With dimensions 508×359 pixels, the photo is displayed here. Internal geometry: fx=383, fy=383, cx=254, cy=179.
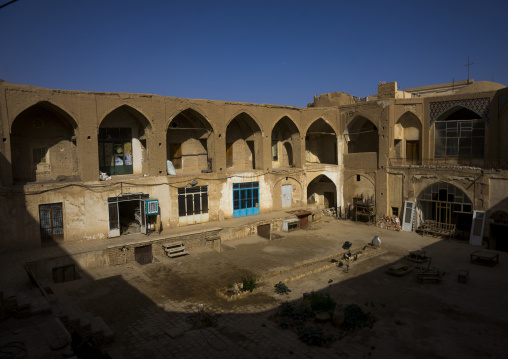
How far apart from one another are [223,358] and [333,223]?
15782mm

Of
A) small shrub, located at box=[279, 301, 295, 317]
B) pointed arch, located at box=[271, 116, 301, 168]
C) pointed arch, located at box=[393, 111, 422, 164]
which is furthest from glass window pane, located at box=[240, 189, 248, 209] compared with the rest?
small shrub, located at box=[279, 301, 295, 317]

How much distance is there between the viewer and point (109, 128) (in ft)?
65.3

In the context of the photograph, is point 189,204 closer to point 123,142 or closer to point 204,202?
point 204,202

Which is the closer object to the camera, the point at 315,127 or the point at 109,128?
the point at 109,128

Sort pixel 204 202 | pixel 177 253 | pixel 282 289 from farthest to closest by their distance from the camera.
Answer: pixel 204 202 < pixel 177 253 < pixel 282 289


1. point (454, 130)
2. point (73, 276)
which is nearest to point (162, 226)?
point (73, 276)

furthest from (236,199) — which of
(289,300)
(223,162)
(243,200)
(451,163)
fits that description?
(451,163)

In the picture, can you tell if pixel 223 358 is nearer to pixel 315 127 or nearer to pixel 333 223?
pixel 333 223

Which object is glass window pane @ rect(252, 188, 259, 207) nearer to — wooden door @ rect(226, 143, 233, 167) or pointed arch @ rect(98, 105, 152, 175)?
wooden door @ rect(226, 143, 233, 167)

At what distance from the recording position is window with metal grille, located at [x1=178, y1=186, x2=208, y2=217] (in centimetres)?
2022

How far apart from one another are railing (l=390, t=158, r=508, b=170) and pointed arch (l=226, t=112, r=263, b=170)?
26.5ft

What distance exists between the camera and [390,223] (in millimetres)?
22078

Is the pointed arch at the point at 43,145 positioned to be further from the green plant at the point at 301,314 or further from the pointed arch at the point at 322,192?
the pointed arch at the point at 322,192

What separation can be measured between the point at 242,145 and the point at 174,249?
9575 mm
